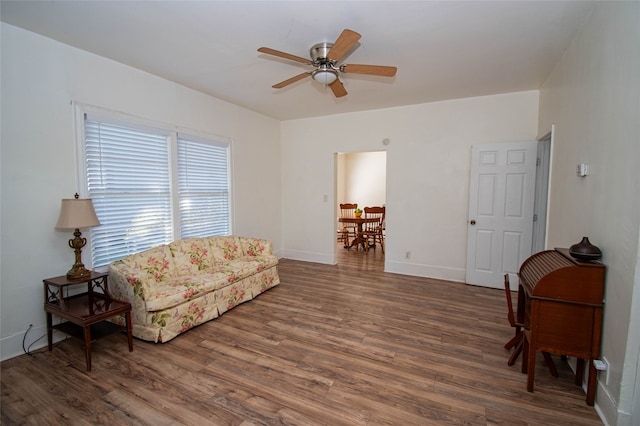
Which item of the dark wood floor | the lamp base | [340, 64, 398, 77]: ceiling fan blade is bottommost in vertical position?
the dark wood floor

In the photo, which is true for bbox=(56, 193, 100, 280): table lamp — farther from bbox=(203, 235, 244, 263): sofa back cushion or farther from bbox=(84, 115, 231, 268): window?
bbox=(203, 235, 244, 263): sofa back cushion

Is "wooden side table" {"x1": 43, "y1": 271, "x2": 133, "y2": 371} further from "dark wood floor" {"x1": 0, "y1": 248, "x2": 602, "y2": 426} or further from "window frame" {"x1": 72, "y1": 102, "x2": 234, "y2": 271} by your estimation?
"window frame" {"x1": 72, "y1": 102, "x2": 234, "y2": 271}

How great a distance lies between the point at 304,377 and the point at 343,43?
2.52m

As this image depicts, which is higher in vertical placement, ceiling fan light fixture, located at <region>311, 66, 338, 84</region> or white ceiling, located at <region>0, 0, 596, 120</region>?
white ceiling, located at <region>0, 0, 596, 120</region>

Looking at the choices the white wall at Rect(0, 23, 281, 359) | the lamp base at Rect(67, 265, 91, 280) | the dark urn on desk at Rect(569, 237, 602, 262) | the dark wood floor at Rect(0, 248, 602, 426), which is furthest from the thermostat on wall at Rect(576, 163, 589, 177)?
the white wall at Rect(0, 23, 281, 359)

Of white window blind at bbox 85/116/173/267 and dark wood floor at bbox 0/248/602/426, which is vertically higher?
white window blind at bbox 85/116/173/267

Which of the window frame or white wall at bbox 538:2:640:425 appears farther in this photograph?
the window frame

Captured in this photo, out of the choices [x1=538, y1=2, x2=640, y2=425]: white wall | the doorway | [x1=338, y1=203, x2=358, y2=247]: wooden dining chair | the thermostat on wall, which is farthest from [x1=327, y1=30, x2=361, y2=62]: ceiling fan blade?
the doorway

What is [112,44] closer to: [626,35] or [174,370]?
[174,370]

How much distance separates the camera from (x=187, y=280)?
3.08 m

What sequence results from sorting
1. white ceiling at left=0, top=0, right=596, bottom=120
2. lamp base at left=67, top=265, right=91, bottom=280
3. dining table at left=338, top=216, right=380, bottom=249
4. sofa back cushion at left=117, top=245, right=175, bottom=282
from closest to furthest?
white ceiling at left=0, top=0, right=596, bottom=120 → lamp base at left=67, top=265, right=91, bottom=280 → sofa back cushion at left=117, top=245, right=175, bottom=282 → dining table at left=338, top=216, right=380, bottom=249

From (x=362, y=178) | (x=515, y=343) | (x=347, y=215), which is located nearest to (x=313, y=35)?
(x=515, y=343)

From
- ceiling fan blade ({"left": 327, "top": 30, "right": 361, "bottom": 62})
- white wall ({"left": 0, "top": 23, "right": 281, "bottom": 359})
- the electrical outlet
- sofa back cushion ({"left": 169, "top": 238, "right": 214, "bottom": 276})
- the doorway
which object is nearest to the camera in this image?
the electrical outlet

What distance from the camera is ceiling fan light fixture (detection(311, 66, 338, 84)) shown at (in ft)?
8.63
